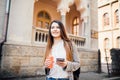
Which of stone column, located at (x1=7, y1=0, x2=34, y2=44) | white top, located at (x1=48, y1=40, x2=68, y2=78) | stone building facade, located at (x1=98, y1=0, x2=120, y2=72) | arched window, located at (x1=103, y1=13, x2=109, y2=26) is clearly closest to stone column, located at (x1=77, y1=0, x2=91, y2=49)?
stone column, located at (x1=7, y1=0, x2=34, y2=44)

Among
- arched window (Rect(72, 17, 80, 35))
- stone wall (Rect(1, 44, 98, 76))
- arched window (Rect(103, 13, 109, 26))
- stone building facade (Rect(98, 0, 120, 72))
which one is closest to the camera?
stone wall (Rect(1, 44, 98, 76))

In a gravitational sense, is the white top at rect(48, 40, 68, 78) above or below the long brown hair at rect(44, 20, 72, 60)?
below

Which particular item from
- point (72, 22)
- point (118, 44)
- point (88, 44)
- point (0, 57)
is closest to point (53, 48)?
point (0, 57)

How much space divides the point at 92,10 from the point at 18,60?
6461mm

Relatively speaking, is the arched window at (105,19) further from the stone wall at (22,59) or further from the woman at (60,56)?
the woman at (60,56)

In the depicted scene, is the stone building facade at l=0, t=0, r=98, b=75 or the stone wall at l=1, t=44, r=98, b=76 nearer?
the stone wall at l=1, t=44, r=98, b=76

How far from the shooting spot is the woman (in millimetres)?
1925

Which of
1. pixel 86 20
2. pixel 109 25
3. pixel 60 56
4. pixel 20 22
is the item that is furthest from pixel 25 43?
pixel 109 25

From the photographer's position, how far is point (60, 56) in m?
2.02

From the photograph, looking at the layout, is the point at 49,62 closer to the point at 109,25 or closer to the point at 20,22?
the point at 20,22

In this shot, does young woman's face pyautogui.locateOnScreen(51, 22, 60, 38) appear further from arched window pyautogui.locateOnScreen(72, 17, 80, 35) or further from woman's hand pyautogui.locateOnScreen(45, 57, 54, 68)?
arched window pyautogui.locateOnScreen(72, 17, 80, 35)

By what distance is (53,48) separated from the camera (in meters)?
2.14

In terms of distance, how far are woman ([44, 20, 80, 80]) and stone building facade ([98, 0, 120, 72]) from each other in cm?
2145

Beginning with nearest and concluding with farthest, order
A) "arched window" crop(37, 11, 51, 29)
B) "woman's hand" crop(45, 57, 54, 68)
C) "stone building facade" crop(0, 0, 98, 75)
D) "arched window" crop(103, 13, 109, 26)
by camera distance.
→ "woman's hand" crop(45, 57, 54, 68) → "stone building facade" crop(0, 0, 98, 75) → "arched window" crop(37, 11, 51, 29) → "arched window" crop(103, 13, 109, 26)
